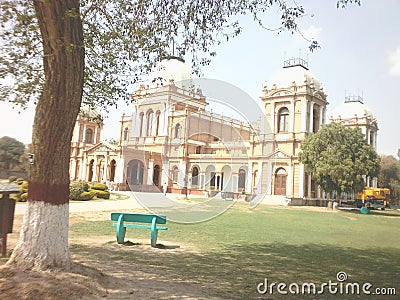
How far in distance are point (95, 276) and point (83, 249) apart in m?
2.38

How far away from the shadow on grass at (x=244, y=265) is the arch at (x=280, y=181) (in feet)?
89.9

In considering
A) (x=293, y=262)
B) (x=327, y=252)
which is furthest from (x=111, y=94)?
(x=327, y=252)

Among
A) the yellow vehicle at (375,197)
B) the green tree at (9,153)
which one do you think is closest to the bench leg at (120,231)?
the green tree at (9,153)

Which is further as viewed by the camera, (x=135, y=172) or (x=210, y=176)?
(x=210, y=176)

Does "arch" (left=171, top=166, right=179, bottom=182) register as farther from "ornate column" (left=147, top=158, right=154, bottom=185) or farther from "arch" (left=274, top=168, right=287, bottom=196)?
"arch" (left=274, top=168, right=287, bottom=196)

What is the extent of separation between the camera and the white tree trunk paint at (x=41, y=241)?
4699 mm

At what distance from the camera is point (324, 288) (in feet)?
17.6

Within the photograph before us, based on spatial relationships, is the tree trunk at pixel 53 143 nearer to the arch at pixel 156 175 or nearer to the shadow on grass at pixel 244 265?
the shadow on grass at pixel 244 265

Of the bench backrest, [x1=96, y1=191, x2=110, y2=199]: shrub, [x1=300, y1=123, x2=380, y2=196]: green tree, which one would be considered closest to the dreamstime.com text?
the bench backrest

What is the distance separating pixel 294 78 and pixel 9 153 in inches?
1162

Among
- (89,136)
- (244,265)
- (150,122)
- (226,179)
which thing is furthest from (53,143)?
(89,136)

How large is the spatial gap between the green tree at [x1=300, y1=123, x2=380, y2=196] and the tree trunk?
24.8m

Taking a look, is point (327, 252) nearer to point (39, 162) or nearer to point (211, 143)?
point (39, 162)

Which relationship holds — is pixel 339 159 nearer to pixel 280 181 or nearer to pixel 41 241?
pixel 280 181
